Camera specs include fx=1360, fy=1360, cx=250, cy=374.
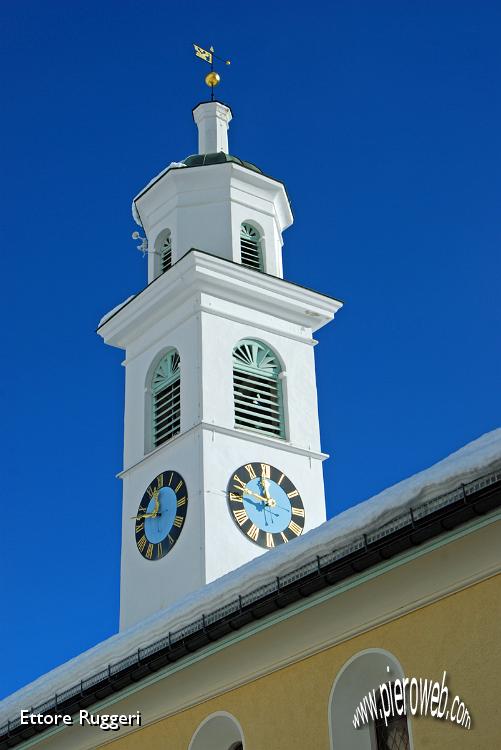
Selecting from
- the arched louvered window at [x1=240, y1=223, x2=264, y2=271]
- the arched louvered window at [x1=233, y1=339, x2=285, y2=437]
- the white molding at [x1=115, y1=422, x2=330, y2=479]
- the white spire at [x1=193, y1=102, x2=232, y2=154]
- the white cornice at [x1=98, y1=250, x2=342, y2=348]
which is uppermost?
the white spire at [x1=193, y1=102, x2=232, y2=154]

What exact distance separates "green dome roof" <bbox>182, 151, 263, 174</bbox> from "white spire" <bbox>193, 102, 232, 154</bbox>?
0.98 metres

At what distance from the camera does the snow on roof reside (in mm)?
11719

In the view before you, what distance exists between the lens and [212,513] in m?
27.9

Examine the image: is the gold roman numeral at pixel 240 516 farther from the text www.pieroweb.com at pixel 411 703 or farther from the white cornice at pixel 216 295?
the text www.pieroweb.com at pixel 411 703

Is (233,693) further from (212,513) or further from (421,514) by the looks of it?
(212,513)

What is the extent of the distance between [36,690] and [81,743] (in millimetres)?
1366

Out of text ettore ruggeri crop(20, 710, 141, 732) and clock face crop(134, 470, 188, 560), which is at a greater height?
clock face crop(134, 470, 188, 560)

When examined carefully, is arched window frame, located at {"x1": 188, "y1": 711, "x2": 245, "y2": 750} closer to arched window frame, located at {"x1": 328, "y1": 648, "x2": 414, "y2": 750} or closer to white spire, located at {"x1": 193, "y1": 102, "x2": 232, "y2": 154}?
arched window frame, located at {"x1": 328, "y1": 648, "x2": 414, "y2": 750}

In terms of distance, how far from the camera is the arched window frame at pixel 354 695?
12.7 metres

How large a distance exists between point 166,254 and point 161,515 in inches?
311

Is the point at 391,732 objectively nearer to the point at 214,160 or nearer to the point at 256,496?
the point at 256,496

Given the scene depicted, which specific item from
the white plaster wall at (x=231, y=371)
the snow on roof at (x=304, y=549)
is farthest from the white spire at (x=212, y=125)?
the snow on roof at (x=304, y=549)

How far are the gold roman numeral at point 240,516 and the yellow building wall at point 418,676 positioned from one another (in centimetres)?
1349

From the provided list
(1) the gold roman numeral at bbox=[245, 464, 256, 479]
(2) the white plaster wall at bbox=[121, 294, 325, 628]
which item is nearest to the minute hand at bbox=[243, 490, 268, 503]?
(1) the gold roman numeral at bbox=[245, 464, 256, 479]
